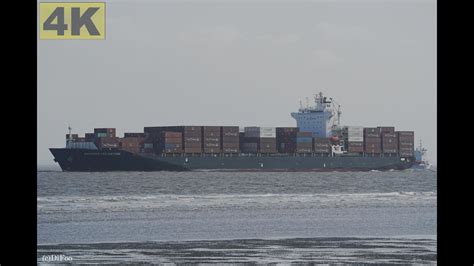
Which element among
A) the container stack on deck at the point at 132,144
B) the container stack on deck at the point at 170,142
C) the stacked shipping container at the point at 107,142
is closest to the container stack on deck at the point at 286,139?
the container stack on deck at the point at 170,142

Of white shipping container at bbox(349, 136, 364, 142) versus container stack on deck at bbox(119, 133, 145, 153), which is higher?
white shipping container at bbox(349, 136, 364, 142)

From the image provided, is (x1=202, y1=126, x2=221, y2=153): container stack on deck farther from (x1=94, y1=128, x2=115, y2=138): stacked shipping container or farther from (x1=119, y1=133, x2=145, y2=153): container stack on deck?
(x1=94, y1=128, x2=115, y2=138): stacked shipping container

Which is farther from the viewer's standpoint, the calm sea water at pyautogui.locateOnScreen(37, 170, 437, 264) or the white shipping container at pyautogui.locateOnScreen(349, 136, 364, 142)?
the white shipping container at pyautogui.locateOnScreen(349, 136, 364, 142)

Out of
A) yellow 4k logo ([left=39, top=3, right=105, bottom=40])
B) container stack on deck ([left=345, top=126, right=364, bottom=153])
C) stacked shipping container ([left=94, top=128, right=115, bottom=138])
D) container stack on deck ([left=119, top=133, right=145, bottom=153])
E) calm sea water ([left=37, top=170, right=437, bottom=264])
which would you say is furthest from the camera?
container stack on deck ([left=345, top=126, right=364, bottom=153])

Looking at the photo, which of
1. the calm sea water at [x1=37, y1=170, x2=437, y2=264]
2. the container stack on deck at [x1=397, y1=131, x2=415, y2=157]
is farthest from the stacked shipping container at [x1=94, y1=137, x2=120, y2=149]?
the container stack on deck at [x1=397, y1=131, x2=415, y2=157]

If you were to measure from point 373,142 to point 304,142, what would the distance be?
3198 mm

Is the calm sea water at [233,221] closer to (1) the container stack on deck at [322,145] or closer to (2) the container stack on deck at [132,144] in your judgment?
(2) the container stack on deck at [132,144]

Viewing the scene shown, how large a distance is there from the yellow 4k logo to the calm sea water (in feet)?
11.7

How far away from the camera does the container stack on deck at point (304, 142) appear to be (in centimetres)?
4228

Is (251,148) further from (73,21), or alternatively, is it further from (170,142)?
(73,21)

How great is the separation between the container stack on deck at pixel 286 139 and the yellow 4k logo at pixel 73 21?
3220 cm

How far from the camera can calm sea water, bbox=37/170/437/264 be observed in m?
12.9
